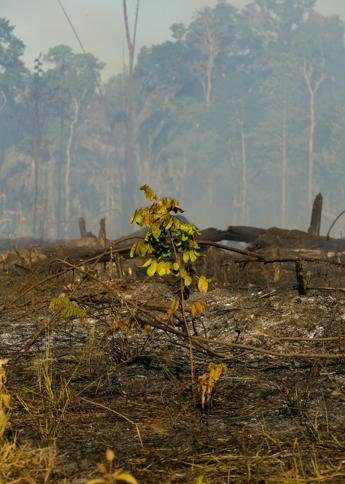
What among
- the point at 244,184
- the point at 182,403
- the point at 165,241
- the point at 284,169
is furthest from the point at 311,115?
the point at 182,403

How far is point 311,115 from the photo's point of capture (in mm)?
53406

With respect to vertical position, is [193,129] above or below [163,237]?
above

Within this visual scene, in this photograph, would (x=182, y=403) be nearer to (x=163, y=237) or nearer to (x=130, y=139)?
(x=163, y=237)

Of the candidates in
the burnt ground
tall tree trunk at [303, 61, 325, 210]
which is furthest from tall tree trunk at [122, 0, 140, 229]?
the burnt ground

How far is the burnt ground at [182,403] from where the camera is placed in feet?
13.2

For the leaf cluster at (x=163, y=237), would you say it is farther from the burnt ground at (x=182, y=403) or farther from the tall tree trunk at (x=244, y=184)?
the tall tree trunk at (x=244, y=184)

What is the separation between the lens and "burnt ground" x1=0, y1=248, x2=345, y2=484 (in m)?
4.01

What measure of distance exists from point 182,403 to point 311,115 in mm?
49746

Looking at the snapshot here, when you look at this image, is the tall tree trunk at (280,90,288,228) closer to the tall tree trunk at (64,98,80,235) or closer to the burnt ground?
the tall tree trunk at (64,98,80,235)

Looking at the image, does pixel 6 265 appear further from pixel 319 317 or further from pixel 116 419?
pixel 116 419

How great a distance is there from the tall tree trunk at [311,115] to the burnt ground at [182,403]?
45.0 metres

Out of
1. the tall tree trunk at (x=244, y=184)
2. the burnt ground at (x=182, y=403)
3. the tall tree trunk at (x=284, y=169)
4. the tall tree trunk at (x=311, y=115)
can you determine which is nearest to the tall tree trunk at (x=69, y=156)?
the tall tree trunk at (x=244, y=184)

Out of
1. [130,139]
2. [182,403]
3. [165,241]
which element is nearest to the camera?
[182,403]

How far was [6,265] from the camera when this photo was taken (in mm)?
13812
